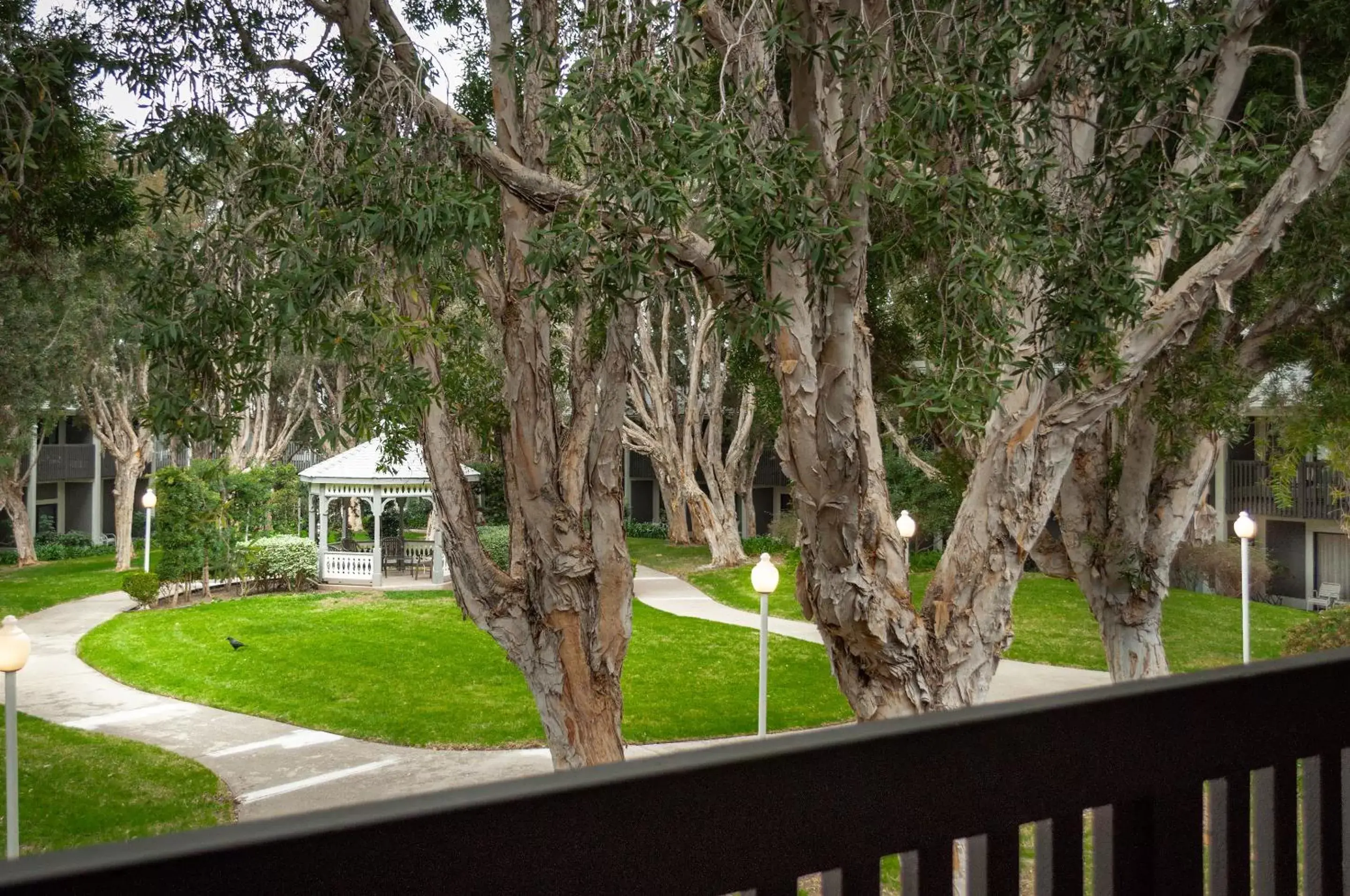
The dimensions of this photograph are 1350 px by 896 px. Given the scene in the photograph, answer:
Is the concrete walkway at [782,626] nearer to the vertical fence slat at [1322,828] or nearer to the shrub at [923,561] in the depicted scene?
the shrub at [923,561]

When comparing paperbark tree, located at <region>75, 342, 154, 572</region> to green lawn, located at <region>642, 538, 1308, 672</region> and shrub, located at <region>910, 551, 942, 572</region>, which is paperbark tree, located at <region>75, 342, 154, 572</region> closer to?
green lawn, located at <region>642, 538, 1308, 672</region>

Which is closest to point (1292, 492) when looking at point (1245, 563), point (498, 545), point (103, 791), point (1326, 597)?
point (1326, 597)

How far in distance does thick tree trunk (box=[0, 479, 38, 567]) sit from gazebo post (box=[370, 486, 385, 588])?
1086 centimetres

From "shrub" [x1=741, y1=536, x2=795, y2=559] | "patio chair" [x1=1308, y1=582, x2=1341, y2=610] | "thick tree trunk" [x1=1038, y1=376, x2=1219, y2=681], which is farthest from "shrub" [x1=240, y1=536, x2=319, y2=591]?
"patio chair" [x1=1308, y1=582, x2=1341, y2=610]

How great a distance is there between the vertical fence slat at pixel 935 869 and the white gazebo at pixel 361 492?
22188 mm

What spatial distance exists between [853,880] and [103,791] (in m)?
10.7

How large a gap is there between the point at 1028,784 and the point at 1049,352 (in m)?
5.27

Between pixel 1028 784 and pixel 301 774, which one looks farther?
pixel 301 774

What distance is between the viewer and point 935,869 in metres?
0.94

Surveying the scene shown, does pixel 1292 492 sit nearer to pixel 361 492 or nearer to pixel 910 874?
pixel 361 492

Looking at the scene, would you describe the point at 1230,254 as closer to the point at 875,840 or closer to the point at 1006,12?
the point at 1006,12

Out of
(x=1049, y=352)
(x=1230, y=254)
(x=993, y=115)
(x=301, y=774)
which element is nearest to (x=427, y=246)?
(x=993, y=115)

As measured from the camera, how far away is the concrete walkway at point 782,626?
13.5 m

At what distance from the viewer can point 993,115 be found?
4.77 metres
